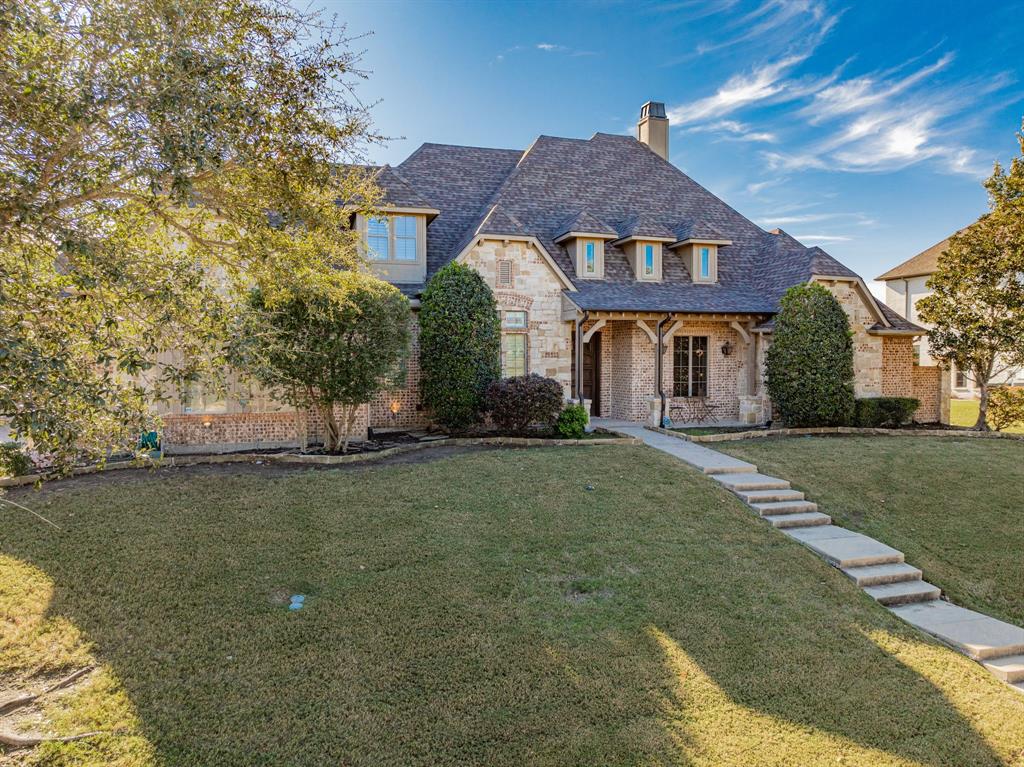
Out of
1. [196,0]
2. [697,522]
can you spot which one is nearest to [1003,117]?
[697,522]

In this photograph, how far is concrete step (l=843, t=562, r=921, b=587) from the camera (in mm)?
7594

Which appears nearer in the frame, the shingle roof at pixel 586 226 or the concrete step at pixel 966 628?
the concrete step at pixel 966 628

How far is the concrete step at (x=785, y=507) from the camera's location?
943 centimetres

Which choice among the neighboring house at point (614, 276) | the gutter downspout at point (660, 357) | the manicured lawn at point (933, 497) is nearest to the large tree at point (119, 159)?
the neighboring house at point (614, 276)

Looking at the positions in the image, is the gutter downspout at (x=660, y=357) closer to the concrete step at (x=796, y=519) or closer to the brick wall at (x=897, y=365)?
the concrete step at (x=796, y=519)

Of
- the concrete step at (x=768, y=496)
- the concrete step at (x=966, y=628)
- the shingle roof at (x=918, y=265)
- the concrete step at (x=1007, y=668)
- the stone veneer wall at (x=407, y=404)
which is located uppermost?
the shingle roof at (x=918, y=265)

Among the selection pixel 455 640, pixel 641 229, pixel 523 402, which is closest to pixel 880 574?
pixel 455 640

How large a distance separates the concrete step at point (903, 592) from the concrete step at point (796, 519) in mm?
1637

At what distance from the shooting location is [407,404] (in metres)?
15.1

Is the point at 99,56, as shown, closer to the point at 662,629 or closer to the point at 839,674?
the point at 662,629

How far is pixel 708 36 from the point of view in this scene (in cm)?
1502

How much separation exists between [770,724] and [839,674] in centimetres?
125

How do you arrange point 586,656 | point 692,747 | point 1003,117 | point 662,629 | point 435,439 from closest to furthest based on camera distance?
point 692,747 < point 586,656 < point 662,629 < point 435,439 < point 1003,117

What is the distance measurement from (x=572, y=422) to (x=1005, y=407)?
46.0 feet
